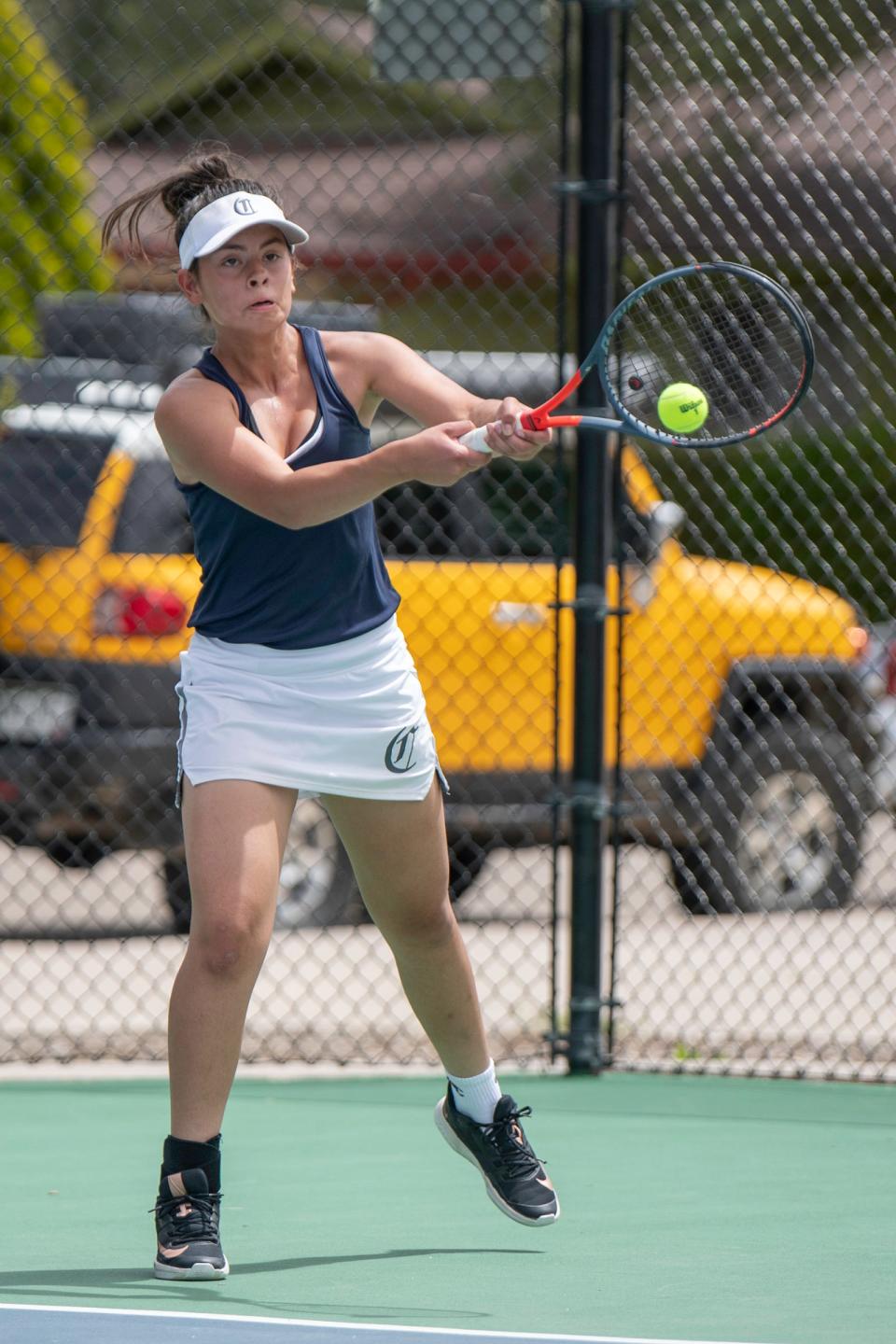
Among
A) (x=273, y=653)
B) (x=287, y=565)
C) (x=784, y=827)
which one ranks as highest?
(x=287, y=565)

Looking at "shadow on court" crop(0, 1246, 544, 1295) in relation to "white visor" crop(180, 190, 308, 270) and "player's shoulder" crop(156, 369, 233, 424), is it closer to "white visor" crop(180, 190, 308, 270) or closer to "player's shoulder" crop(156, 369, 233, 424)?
"player's shoulder" crop(156, 369, 233, 424)

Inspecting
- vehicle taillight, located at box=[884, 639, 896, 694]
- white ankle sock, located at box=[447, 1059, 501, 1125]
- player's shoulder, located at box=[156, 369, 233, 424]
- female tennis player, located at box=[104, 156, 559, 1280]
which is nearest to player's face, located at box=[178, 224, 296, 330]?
female tennis player, located at box=[104, 156, 559, 1280]

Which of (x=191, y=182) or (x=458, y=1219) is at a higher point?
(x=191, y=182)

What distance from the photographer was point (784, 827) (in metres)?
8.02

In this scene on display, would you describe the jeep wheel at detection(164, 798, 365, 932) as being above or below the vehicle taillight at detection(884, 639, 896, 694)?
above

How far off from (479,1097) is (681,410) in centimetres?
129

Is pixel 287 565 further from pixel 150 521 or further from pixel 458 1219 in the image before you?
pixel 150 521

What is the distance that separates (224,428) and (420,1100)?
2382 mm

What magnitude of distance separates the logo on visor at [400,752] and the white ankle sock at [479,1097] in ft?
2.05

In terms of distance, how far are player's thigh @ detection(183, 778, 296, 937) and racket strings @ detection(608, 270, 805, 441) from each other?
0.99 meters

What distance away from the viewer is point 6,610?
24.6 ft

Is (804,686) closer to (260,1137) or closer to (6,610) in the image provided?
(6,610)

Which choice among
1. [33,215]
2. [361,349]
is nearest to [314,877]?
[361,349]

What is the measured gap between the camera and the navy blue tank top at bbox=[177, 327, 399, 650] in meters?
3.75
